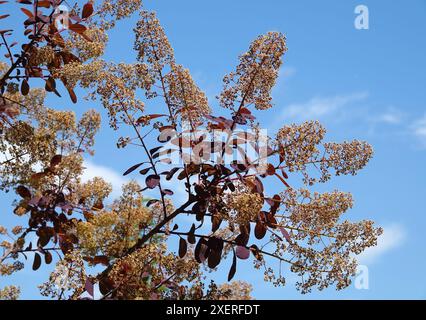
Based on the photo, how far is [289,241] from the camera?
2.91 m

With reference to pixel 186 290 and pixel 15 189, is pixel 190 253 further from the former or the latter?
pixel 15 189

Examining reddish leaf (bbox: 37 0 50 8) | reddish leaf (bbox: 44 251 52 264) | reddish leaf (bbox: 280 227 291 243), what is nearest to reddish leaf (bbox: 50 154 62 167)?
reddish leaf (bbox: 44 251 52 264)

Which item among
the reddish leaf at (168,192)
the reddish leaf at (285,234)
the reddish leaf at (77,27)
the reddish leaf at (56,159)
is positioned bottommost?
the reddish leaf at (285,234)

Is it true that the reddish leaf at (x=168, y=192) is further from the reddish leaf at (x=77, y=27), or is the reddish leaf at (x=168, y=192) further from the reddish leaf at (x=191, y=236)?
the reddish leaf at (x=77, y=27)

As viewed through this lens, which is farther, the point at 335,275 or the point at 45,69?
the point at 45,69

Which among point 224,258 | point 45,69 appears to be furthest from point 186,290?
point 45,69

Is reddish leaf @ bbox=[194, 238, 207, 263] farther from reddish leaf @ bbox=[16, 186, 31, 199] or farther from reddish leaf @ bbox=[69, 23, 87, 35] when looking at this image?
reddish leaf @ bbox=[69, 23, 87, 35]

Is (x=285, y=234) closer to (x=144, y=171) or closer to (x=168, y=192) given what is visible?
(x=168, y=192)

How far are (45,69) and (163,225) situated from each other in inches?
53.5

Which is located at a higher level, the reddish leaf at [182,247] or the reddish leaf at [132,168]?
the reddish leaf at [132,168]

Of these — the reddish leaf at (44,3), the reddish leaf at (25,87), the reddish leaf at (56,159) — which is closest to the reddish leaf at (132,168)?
the reddish leaf at (56,159)

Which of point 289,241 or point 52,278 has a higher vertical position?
point 289,241

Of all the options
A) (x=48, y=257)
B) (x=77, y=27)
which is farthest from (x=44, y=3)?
(x=48, y=257)
